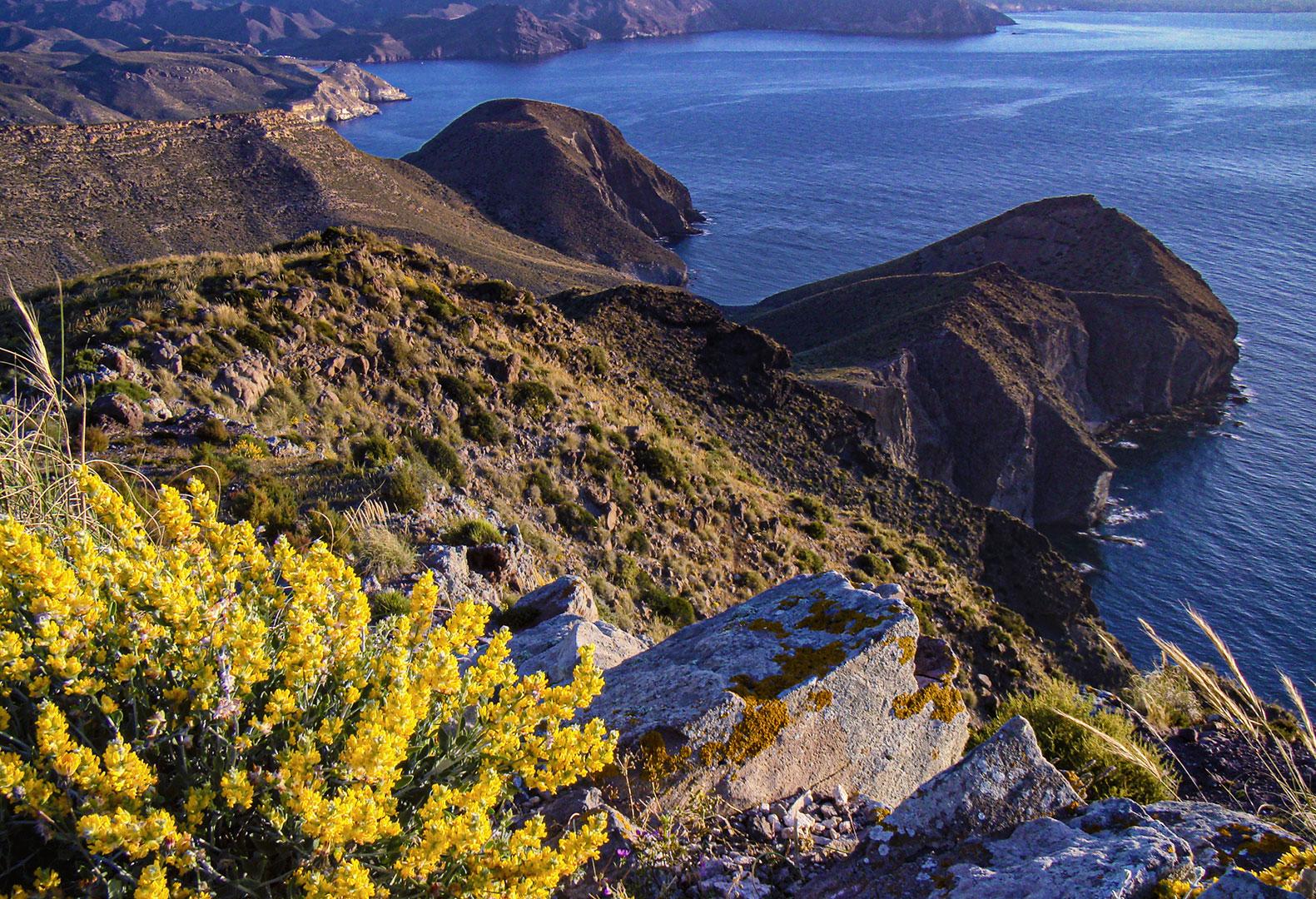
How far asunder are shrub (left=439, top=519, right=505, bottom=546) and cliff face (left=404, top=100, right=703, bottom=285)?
9626 cm

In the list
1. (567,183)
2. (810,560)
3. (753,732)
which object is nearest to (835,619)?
(753,732)

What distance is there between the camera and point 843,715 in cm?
698

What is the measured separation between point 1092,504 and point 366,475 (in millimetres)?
61731

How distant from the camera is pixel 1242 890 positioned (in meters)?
3.74

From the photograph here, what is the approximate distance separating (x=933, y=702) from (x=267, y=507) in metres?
8.47

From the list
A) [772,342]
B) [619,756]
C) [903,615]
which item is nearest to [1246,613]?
[772,342]

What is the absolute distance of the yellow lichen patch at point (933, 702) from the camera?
295 inches

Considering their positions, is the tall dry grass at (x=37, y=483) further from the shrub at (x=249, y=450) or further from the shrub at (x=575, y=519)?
the shrub at (x=575, y=519)

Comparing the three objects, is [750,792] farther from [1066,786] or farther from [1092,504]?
[1092,504]

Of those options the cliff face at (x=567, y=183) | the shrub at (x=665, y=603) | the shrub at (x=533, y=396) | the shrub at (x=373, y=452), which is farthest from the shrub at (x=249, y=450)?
the cliff face at (x=567, y=183)

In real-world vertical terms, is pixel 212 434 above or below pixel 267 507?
above

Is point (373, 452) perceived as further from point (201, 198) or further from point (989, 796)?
point (201, 198)

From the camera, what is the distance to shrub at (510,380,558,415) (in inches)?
819

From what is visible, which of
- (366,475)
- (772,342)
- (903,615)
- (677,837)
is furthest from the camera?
(772,342)
